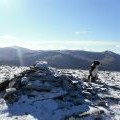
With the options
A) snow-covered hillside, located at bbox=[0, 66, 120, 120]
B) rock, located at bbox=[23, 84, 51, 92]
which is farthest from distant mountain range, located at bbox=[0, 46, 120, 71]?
rock, located at bbox=[23, 84, 51, 92]

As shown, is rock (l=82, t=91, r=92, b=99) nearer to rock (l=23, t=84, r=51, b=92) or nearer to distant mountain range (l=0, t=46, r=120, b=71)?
rock (l=23, t=84, r=51, b=92)

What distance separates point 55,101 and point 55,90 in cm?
154

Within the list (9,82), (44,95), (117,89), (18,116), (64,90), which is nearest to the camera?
(18,116)

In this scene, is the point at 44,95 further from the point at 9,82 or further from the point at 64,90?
the point at 9,82

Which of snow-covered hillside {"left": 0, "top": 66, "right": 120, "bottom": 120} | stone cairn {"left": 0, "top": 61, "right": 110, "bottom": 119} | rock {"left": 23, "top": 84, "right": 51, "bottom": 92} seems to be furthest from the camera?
rock {"left": 23, "top": 84, "right": 51, "bottom": 92}

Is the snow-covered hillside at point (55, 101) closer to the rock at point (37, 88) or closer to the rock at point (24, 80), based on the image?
the rock at point (37, 88)

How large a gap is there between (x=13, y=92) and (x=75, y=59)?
114586mm

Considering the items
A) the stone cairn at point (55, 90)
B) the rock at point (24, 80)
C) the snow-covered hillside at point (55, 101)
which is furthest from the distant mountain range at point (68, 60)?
the rock at point (24, 80)

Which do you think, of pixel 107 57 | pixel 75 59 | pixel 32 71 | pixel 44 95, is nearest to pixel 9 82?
pixel 32 71

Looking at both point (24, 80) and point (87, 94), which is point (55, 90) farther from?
point (87, 94)

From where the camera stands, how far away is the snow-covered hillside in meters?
18.3

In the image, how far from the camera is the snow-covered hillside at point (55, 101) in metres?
18.3

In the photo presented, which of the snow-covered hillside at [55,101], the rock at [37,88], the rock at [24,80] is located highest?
the rock at [24,80]

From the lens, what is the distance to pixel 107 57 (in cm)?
15788
